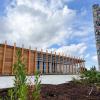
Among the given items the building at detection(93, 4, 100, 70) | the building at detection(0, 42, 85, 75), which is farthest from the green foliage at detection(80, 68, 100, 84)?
the building at detection(93, 4, 100, 70)

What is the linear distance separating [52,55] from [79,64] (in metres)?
9.84

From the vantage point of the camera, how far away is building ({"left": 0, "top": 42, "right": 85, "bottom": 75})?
61.2 feet

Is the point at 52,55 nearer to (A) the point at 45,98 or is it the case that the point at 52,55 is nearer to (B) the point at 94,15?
(B) the point at 94,15

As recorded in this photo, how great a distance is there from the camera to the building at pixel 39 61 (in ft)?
61.2

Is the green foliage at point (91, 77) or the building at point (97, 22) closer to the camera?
the green foliage at point (91, 77)

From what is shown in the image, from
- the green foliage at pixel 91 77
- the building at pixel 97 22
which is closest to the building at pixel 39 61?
the green foliage at pixel 91 77

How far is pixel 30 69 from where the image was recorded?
2177 cm

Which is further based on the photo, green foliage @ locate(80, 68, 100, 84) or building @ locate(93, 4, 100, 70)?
building @ locate(93, 4, 100, 70)

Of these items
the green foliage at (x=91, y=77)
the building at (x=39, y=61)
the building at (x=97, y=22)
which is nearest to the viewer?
the green foliage at (x=91, y=77)

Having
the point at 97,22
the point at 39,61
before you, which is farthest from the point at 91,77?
the point at 39,61

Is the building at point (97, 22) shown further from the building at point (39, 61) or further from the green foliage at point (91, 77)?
the green foliage at point (91, 77)

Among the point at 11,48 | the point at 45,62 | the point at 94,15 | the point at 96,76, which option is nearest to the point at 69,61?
the point at 45,62

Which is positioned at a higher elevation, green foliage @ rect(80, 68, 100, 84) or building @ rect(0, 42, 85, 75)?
building @ rect(0, 42, 85, 75)

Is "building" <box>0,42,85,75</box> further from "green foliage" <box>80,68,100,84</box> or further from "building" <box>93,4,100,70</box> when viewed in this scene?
"building" <box>93,4,100,70</box>
